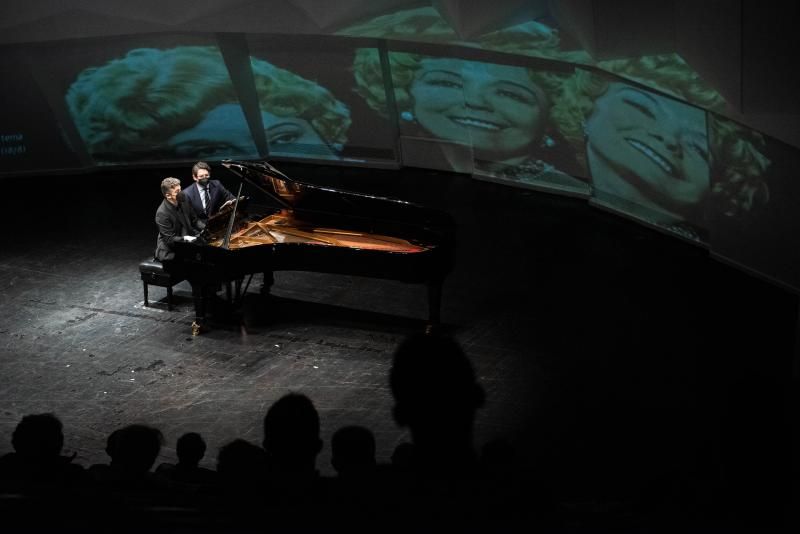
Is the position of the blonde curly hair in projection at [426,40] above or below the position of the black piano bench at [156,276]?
above

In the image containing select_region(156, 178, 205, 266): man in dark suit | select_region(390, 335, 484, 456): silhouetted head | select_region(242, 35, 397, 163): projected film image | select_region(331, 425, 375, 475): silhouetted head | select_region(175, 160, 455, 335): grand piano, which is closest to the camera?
select_region(331, 425, 375, 475): silhouetted head

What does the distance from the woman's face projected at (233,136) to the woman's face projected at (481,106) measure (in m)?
1.90

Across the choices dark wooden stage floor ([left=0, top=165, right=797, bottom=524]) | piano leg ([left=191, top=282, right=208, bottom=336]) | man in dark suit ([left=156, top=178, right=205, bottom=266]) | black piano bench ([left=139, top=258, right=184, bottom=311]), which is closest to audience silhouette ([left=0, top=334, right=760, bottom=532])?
dark wooden stage floor ([left=0, top=165, right=797, bottom=524])

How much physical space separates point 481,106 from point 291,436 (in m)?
9.88

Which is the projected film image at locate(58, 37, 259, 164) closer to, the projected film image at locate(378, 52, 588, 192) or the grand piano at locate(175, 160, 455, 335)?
the projected film image at locate(378, 52, 588, 192)

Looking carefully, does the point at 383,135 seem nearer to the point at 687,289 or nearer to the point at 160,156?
the point at 160,156

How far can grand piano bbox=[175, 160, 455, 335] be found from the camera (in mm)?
9711

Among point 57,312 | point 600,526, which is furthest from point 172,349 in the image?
point 600,526

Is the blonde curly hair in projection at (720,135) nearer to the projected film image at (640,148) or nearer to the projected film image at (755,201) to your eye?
the projected film image at (755,201)

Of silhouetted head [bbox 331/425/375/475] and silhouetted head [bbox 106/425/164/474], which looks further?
silhouetted head [bbox 106/425/164/474]

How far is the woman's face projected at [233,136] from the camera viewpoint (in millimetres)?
15719

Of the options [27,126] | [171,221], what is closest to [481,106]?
[171,221]

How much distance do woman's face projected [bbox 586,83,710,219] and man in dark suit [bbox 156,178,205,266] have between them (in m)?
5.22

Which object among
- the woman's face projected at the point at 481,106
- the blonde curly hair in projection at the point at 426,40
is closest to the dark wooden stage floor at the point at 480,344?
the woman's face projected at the point at 481,106
